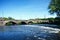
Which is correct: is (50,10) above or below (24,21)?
above

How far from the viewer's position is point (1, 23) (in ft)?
319

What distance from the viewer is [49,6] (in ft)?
265

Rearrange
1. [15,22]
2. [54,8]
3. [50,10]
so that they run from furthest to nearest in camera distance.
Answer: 1. [15,22]
2. [50,10]
3. [54,8]

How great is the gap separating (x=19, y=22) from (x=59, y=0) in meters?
59.3

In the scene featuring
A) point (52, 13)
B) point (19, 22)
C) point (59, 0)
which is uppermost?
point (59, 0)

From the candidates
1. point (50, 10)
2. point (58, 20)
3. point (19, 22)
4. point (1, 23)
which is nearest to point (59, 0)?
point (50, 10)

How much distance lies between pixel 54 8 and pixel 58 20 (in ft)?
52.5

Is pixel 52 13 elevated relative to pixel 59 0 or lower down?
lower down

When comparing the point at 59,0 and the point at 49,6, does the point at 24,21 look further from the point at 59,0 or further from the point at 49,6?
the point at 59,0

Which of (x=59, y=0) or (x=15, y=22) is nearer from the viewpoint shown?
(x=59, y=0)

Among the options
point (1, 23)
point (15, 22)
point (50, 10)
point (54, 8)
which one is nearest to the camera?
point (54, 8)

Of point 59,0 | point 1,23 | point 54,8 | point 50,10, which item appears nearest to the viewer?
point 59,0

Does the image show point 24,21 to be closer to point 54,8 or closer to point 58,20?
point 58,20

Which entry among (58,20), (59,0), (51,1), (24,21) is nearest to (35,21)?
(24,21)
